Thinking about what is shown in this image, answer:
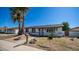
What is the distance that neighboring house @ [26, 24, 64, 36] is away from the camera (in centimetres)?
291

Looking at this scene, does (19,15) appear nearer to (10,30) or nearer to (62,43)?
(10,30)

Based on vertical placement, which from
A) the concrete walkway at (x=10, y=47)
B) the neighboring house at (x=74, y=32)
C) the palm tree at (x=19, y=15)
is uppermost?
the palm tree at (x=19, y=15)

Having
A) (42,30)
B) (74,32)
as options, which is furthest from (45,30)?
(74,32)

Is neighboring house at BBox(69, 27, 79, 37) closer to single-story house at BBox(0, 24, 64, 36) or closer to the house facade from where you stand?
single-story house at BBox(0, 24, 64, 36)

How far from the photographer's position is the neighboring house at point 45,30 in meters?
2.91

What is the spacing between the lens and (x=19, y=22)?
9.59 feet

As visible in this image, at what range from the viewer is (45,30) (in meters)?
2.95

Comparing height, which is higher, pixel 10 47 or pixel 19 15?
pixel 19 15

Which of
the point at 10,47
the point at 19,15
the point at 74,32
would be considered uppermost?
the point at 19,15

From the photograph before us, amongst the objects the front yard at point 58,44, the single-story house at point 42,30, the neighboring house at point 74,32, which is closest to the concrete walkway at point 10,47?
the front yard at point 58,44

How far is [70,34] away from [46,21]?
441 millimetres

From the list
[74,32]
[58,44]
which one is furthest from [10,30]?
[74,32]

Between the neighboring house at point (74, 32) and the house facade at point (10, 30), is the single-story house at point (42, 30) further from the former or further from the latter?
the neighboring house at point (74, 32)

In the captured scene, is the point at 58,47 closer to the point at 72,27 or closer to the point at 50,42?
the point at 50,42
